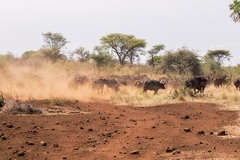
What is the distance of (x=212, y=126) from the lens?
10.6 m

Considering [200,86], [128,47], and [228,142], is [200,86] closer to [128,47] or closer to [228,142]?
[228,142]

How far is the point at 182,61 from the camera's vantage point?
41.5m

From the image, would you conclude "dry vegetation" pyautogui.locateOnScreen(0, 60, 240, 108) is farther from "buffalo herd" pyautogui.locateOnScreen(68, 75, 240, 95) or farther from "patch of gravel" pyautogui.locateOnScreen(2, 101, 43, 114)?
"patch of gravel" pyautogui.locateOnScreen(2, 101, 43, 114)

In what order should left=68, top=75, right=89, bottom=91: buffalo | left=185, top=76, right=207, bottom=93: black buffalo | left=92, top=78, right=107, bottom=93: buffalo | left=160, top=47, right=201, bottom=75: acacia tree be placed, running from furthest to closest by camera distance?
left=160, top=47, right=201, bottom=75: acacia tree
left=68, top=75, right=89, bottom=91: buffalo
left=92, top=78, right=107, bottom=93: buffalo
left=185, top=76, right=207, bottom=93: black buffalo

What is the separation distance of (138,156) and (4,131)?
408 centimetres

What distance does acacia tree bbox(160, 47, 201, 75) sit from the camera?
4297 cm

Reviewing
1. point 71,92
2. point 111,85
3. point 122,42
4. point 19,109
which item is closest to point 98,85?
point 111,85

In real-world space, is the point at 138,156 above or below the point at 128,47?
below

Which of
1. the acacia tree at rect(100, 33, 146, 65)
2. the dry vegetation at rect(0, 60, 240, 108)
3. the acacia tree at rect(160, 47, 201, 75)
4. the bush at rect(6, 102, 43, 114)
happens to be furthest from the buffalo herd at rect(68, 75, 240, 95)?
the acacia tree at rect(100, 33, 146, 65)

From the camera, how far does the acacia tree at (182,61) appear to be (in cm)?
4297

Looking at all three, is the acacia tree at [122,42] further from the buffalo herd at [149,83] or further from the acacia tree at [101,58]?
the buffalo herd at [149,83]

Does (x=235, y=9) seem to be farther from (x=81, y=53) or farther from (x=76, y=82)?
(x=81, y=53)

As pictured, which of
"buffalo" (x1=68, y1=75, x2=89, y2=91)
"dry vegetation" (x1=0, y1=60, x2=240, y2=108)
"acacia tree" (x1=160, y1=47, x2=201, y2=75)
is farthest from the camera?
"acacia tree" (x1=160, y1=47, x2=201, y2=75)

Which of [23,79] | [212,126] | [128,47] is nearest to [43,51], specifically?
[128,47]
